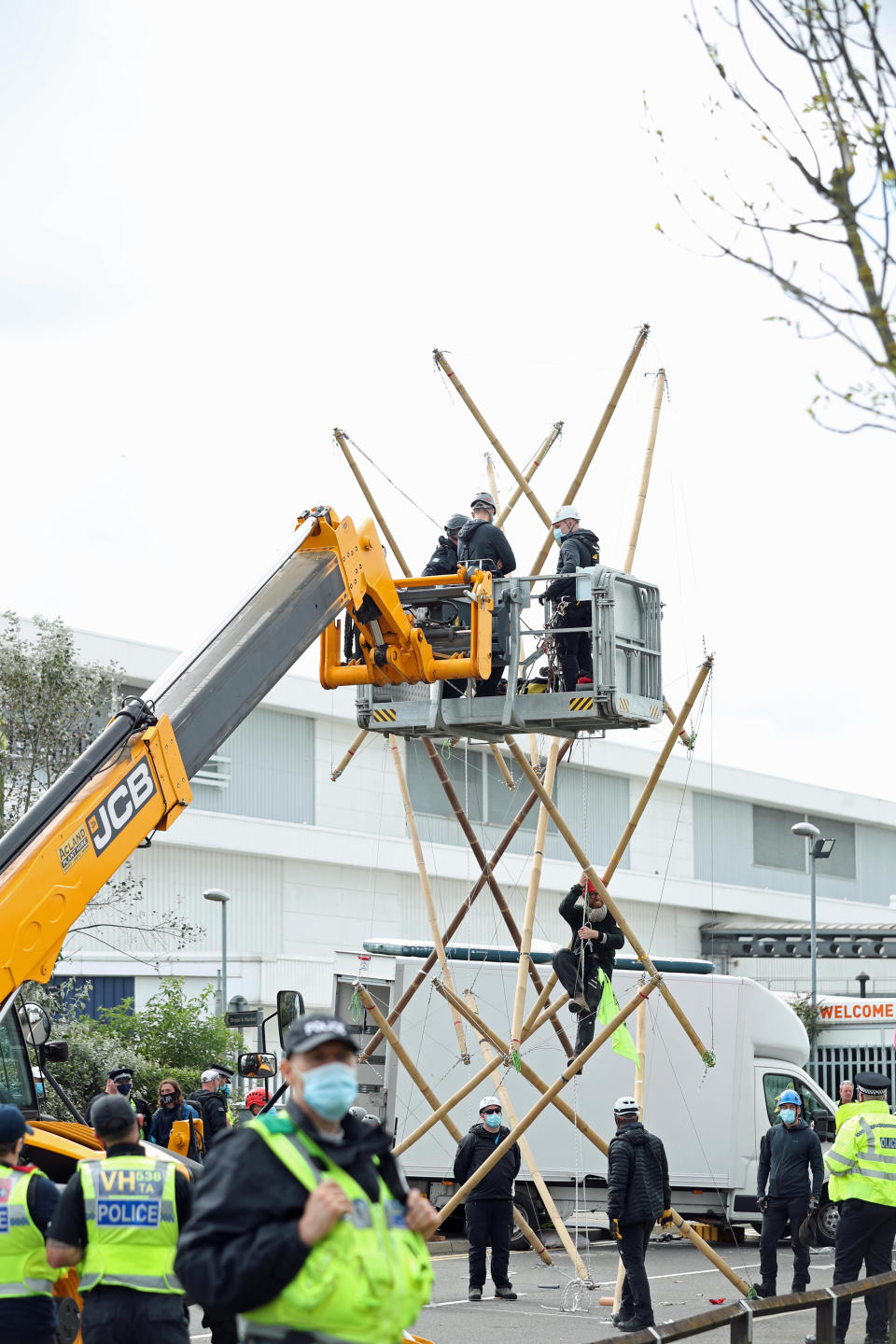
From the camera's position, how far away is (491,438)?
18.0 m

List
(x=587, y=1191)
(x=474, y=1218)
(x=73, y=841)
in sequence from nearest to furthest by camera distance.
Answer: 1. (x=73, y=841)
2. (x=474, y=1218)
3. (x=587, y=1191)

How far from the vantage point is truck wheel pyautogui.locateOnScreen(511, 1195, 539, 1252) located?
19.5 m

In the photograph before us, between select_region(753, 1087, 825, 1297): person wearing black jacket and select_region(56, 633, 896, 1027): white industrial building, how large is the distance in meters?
14.8

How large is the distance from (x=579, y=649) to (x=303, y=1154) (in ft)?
33.1

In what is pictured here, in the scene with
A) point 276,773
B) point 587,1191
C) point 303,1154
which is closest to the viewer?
point 303,1154

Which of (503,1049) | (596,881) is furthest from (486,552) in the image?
(503,1049)

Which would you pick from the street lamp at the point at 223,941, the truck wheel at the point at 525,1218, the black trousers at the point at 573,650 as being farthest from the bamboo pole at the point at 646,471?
the street lamp at the point at 223,941

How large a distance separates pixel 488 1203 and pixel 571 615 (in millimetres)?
5590

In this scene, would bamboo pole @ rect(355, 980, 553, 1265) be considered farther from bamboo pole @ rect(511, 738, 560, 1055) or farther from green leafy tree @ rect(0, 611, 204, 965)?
green leafy tree @ rect(0, 611, 204, 965)

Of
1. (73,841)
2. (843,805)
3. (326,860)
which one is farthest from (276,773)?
(73,841)

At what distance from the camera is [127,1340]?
6520 millimetres

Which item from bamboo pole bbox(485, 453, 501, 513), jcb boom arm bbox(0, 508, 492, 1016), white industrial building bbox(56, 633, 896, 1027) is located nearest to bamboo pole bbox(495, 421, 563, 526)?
bamboo pole bbox(485, 453, 501, 513)

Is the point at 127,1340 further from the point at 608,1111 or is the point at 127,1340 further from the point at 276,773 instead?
the point at 276,773

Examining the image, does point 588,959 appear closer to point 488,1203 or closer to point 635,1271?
point 488,1203
